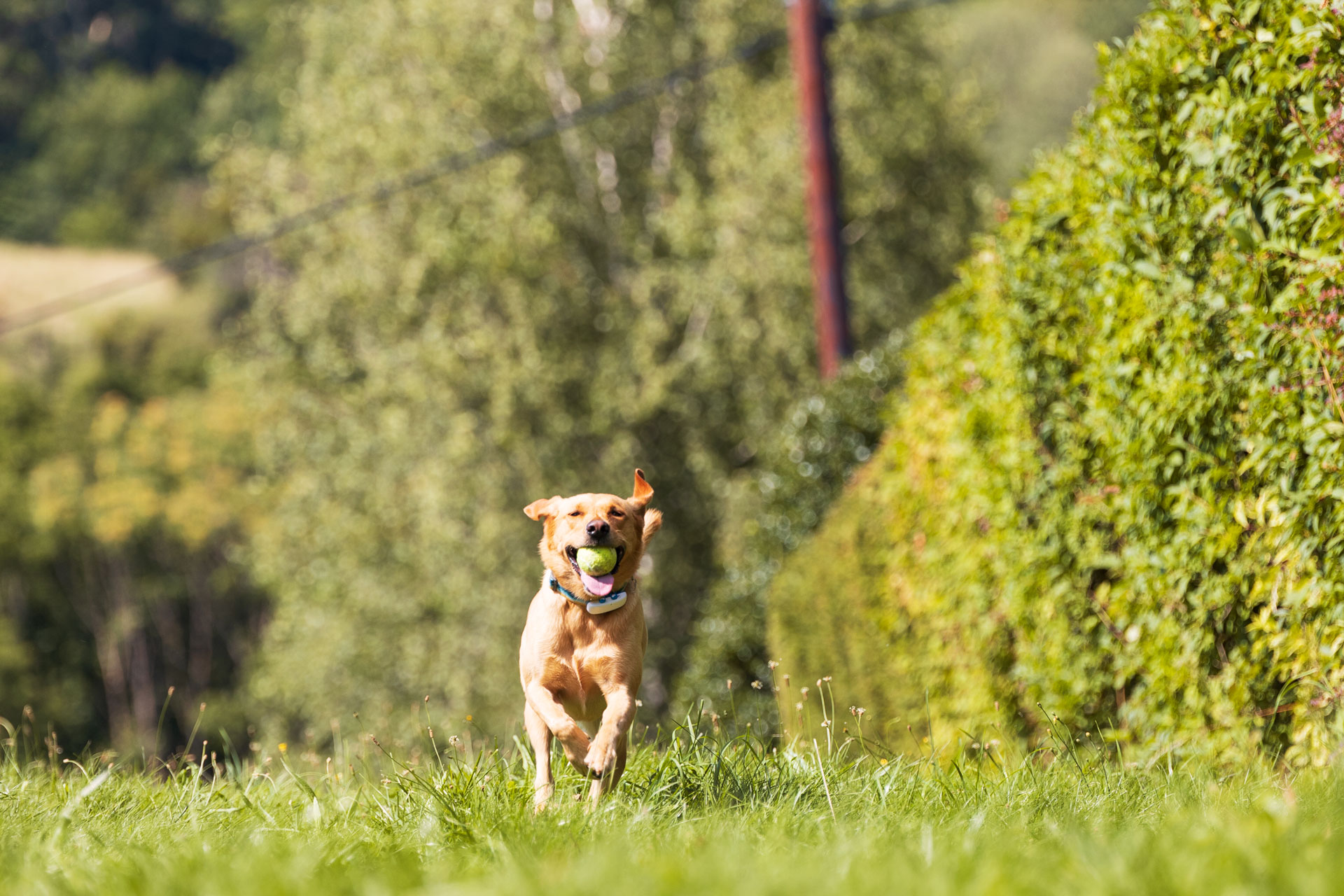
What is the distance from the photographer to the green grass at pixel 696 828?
212 centimetres

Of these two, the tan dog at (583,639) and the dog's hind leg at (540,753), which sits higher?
the tan dog at (583,639)

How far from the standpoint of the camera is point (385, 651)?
Answer: 709 inches

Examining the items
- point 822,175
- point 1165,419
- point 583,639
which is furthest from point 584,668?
point 822,175

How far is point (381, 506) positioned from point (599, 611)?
14812 millimetres

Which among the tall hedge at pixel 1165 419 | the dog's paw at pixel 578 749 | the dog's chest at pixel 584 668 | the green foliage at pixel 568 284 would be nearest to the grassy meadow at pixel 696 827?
the dog's paw at pixel 578 749

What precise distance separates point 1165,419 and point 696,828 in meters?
2.27

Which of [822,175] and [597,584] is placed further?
[822,175]

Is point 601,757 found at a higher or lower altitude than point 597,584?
lower

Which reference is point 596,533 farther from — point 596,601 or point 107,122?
point 107,122

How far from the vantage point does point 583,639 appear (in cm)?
354

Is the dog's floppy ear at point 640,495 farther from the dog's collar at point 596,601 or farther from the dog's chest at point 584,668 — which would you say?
the dog's chest at point 584,668

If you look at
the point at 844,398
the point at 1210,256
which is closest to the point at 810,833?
the point at 1210,256

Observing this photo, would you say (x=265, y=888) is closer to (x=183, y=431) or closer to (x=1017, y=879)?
(x=1017, y=879)

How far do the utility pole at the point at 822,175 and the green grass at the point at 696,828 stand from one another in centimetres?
754
